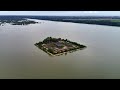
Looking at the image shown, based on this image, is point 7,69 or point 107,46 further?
point 107,46

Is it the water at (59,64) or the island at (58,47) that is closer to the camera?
the water at (59,64)

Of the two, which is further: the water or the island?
the island

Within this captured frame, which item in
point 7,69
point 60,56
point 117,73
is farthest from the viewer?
point 60,56

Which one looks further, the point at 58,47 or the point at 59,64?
the point at 58,47
